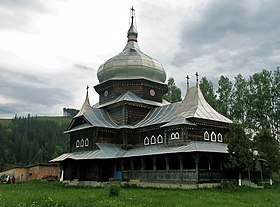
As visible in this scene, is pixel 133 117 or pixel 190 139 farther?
pixel 133 117

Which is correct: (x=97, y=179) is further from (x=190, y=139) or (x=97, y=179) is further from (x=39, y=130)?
(x=39, y=130)

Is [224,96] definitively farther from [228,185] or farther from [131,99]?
[228,185]

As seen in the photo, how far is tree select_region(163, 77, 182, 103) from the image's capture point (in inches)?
1821

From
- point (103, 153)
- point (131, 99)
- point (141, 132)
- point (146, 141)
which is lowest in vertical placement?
point (103, 153)

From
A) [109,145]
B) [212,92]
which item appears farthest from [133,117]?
[212,92]

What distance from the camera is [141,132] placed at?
33250mm

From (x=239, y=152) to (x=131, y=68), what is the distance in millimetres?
16484

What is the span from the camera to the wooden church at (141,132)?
2728 cm

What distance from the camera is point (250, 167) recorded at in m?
25.1

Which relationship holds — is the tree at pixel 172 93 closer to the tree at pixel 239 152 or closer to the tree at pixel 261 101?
the tree at pixel 261 101

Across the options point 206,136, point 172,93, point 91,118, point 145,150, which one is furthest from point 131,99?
point 172,93

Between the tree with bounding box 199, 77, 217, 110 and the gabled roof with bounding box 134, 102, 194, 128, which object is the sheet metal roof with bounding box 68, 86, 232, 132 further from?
the tree with bounding box 199, 77, 217, 110

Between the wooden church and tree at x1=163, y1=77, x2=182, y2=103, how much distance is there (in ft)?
24.4

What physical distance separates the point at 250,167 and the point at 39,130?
104m
